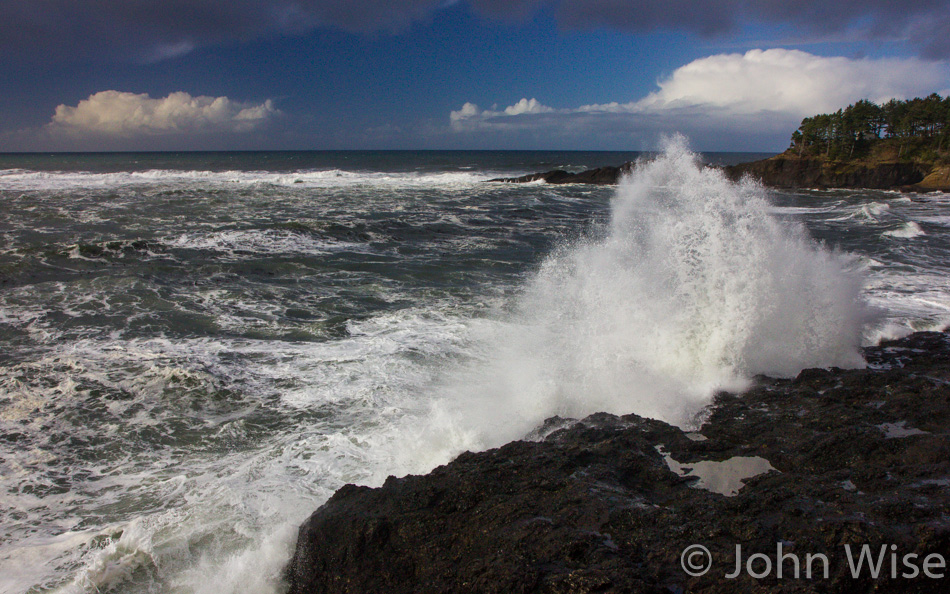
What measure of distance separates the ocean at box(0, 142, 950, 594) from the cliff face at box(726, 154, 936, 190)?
29352 millimetres

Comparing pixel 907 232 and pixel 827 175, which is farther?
pixel 827 175

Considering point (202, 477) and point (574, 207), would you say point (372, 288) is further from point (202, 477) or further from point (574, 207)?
point (574, 207)

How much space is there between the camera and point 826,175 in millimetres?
39125

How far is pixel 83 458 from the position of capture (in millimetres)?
5047

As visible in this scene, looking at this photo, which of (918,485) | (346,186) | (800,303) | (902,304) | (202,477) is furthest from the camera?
(346,186)

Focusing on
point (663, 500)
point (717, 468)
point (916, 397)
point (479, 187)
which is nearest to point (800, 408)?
point (916, 397)

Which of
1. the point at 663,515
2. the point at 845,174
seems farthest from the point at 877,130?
the point at 663,515

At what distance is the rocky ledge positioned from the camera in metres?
2.80

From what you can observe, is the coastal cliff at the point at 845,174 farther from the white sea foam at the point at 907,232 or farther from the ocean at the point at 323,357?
the ocean at the point at 323,357

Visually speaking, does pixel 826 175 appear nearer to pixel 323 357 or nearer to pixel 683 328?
pixel 683 328

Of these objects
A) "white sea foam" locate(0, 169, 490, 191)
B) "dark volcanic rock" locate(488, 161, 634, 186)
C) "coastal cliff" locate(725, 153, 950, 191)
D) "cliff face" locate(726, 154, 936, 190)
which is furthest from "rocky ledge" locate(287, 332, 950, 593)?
"dark volcanic rock" locate(488, 161, 634, 186)

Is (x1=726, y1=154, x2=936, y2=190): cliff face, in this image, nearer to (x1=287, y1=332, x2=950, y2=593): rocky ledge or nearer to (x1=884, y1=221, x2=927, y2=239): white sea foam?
(x1=884, y1=221, x2=927, y2=239): white sea foam

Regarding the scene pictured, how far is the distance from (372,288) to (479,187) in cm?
2820

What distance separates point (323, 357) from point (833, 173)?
44.7 metres
